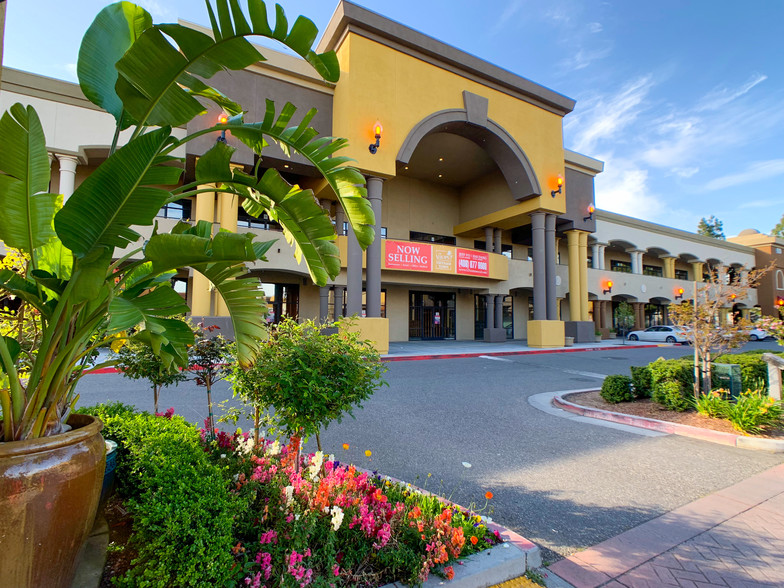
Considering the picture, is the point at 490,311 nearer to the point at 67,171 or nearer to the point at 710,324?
the point at 710,324

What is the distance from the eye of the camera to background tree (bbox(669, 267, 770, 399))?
284 inches

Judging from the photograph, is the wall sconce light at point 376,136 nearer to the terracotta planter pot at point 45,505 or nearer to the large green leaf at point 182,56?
the large green leaf at point 182,56

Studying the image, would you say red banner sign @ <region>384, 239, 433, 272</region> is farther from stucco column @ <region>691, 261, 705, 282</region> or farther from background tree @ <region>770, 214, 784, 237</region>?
background tree @ <region>770, 214, 784, 237</region>

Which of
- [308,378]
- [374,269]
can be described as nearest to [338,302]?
[374,269]

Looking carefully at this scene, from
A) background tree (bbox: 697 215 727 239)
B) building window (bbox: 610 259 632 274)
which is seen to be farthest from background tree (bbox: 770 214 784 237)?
building window (bbox: 610 259 632 274)

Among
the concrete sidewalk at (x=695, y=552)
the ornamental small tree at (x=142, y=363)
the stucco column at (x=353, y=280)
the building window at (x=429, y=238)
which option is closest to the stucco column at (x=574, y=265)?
the building window at (x=429, y=238)

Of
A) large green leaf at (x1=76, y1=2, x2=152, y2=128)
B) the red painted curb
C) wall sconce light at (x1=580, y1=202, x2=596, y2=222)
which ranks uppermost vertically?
wall sconce light at (x1=580, y1=202, x2=596, y2=222)

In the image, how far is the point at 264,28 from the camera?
249 cm

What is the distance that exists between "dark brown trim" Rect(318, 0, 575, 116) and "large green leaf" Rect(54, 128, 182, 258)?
16705mm

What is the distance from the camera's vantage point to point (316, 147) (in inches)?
140

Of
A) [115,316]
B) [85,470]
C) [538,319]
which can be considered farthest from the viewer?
[538,319]

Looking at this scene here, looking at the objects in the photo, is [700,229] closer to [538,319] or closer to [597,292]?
[597,292]

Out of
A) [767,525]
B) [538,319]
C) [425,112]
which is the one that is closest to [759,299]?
[538,319]

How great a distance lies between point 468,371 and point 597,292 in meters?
20.5
